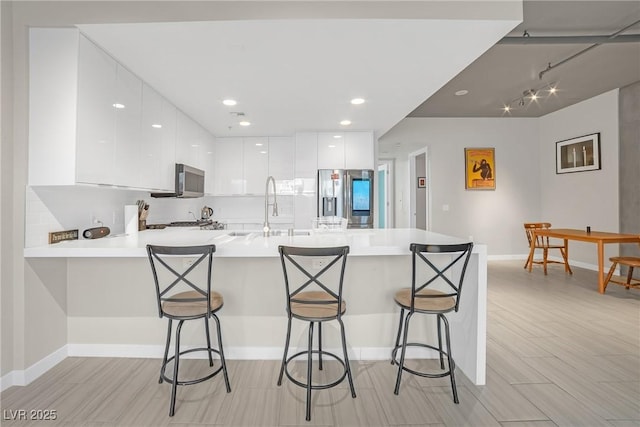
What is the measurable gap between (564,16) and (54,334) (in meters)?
5.05

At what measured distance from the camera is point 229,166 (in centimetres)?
536

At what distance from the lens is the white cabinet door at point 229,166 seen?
210 inches

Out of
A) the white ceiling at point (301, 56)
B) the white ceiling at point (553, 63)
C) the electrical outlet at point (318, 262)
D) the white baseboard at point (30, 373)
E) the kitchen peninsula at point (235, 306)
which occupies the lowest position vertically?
the white baseboard at point (30, 373)

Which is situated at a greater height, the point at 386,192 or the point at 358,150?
the point at 358,150

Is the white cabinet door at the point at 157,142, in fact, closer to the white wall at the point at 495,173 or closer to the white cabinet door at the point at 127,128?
the white cabinet door at the point at 127,128

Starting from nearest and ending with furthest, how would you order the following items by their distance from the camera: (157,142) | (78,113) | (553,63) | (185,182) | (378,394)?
(378,394), (78,113), (157,142), (185,182), (553,63)

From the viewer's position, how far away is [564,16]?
3.09 m

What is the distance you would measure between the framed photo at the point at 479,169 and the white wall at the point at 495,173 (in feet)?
0.31

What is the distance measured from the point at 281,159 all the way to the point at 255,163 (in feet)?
1.39

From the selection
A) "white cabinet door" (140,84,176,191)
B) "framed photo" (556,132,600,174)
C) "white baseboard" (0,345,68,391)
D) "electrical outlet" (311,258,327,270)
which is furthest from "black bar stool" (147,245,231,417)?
"framed photo" (556,132,600,174)

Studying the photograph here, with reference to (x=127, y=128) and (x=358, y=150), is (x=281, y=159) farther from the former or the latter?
(x=127, y=128)

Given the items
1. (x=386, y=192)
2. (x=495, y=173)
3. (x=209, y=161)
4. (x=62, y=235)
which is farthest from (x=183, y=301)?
(x=386, y=192)

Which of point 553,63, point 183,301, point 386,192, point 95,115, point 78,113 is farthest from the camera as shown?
point 386,192

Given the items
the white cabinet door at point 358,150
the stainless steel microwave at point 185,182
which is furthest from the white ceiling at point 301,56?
the white cabinet door at point 358,150
